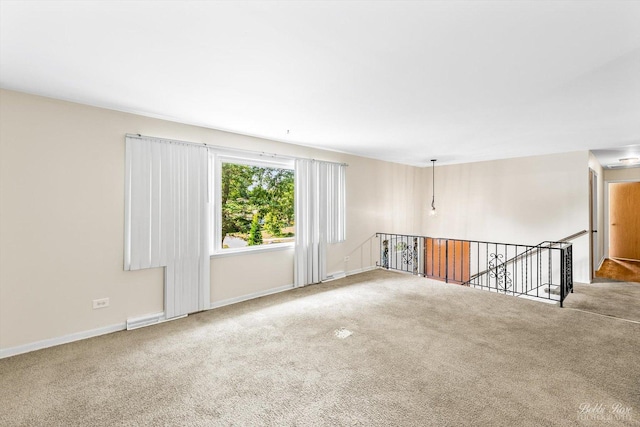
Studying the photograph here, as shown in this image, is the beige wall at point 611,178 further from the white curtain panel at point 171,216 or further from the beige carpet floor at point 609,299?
the white curtain panel at point 171,216

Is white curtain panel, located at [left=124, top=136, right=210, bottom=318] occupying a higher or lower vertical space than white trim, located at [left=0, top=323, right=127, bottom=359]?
higher

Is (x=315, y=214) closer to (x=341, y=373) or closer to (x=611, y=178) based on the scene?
(x=341, y=373)

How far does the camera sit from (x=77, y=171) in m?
3.10

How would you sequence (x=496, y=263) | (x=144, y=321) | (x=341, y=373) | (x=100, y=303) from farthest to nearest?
(x=496, y=263), (x=144, y=321), (x=100, y=303), (x=341, y=373)

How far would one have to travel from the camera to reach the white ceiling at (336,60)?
1.70 meters

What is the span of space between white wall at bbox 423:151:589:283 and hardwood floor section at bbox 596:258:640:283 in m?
1.21

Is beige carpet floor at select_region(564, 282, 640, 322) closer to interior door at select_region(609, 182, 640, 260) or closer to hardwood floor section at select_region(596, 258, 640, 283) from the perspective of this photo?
hardwood floor section at select_region(596, 258, 640, 283)

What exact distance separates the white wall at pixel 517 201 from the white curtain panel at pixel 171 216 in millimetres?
6123

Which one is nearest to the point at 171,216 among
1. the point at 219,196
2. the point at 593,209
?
the point at 219,196

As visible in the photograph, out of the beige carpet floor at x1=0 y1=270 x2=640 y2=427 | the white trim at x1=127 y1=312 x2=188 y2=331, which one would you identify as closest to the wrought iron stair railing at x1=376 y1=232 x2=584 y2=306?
the beige carpet floor at x1=0 y1=270 x2=640 y2=427

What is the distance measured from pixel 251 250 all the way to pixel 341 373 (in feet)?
8.37

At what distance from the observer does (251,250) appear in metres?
4.54

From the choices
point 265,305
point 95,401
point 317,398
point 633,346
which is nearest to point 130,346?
point 95,401

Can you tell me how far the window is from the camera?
4367mm
